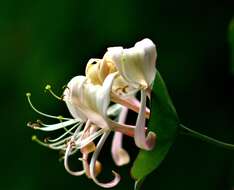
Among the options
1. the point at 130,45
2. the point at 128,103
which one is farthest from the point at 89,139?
the point at 130,45

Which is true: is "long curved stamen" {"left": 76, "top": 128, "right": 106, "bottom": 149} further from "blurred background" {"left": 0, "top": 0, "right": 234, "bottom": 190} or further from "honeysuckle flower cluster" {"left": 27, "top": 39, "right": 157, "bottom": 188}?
"blurred background" {"left": 0, "top": 0, "right": 234, "bottom": 190}

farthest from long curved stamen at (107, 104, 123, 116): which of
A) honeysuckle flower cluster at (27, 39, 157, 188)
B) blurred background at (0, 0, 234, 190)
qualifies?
blurred background at (0, 0, 234, 190)

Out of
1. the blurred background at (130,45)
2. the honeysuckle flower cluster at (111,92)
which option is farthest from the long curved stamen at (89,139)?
the blurred background at (130,45)

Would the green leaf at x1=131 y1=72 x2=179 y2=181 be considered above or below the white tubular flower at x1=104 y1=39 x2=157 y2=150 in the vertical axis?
below

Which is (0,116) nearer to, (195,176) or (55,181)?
(55,181)

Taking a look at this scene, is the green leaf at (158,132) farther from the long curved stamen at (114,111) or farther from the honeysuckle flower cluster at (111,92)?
the long curved stamen at (114,111)

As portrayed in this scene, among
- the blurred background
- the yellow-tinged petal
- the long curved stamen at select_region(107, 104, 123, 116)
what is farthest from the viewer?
the blurred background
